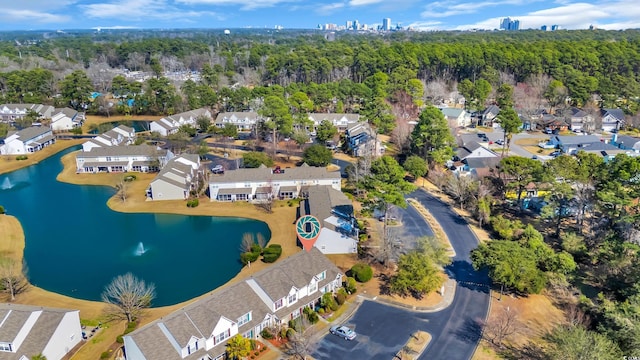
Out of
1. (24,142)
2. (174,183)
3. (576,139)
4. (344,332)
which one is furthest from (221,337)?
(576,139)

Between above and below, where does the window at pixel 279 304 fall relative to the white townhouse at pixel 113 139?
below

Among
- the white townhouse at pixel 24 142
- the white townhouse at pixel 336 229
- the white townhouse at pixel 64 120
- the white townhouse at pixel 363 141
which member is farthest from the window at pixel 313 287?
the white townhouse at pixel 64 120

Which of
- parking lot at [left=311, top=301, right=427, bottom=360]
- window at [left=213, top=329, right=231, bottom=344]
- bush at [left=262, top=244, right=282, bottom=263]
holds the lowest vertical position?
parking lot at [left=311, top=301, right=427, bottom=360]

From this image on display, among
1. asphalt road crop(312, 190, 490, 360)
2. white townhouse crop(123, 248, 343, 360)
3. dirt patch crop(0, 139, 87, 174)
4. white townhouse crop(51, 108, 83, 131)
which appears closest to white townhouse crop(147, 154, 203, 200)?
white townhouse crop(123, 248, 343, 360)

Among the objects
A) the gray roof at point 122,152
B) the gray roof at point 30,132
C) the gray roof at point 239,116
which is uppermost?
the gray roof at point 239,116

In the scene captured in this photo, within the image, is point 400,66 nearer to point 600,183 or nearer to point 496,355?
point 600,183

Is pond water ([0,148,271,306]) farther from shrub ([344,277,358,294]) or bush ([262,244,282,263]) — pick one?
shrub ([344,277,358,294])

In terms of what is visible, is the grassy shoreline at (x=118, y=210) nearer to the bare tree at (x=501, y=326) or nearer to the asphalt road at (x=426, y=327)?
the asphalt road at (x=426, y=327)
